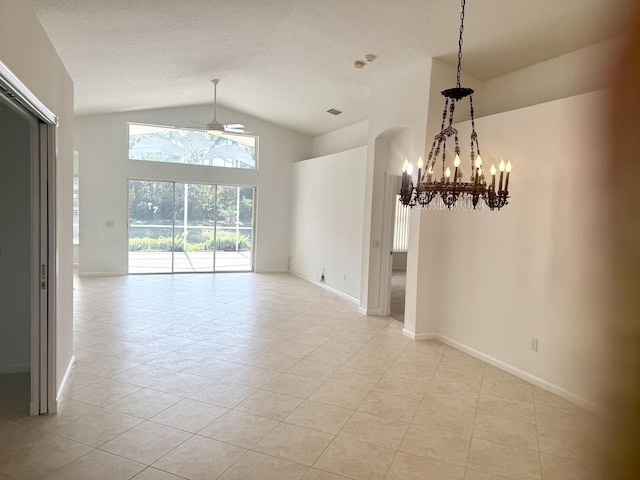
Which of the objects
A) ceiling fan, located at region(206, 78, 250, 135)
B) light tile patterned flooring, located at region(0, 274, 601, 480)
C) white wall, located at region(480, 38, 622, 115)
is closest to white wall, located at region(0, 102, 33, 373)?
light tile patterned flooring, located at region(0, 274, 601, 480)

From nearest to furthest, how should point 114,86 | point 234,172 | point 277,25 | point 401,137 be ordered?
point 277,25 < point 401,137 < point 114,86 < point 234,172

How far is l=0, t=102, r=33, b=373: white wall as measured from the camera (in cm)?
361

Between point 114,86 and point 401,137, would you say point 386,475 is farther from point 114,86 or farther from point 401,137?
point 114,86

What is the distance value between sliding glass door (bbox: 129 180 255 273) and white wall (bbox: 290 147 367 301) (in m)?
1.21

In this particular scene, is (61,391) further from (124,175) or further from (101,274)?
(124,175)

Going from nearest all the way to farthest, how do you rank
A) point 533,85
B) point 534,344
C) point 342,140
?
point 534,344, point 533,85, point 342,140

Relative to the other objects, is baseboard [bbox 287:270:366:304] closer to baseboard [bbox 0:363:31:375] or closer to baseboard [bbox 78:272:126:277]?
baseboard [bbox 78:272:126:277]

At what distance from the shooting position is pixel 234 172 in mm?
9461

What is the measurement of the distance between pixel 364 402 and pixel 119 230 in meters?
6.99

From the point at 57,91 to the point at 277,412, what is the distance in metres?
2.88

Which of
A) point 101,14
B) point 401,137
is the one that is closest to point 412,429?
point 401,137

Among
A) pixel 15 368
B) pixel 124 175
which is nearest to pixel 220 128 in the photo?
pixel 124 175

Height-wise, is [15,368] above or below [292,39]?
below

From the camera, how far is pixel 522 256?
4055mm
